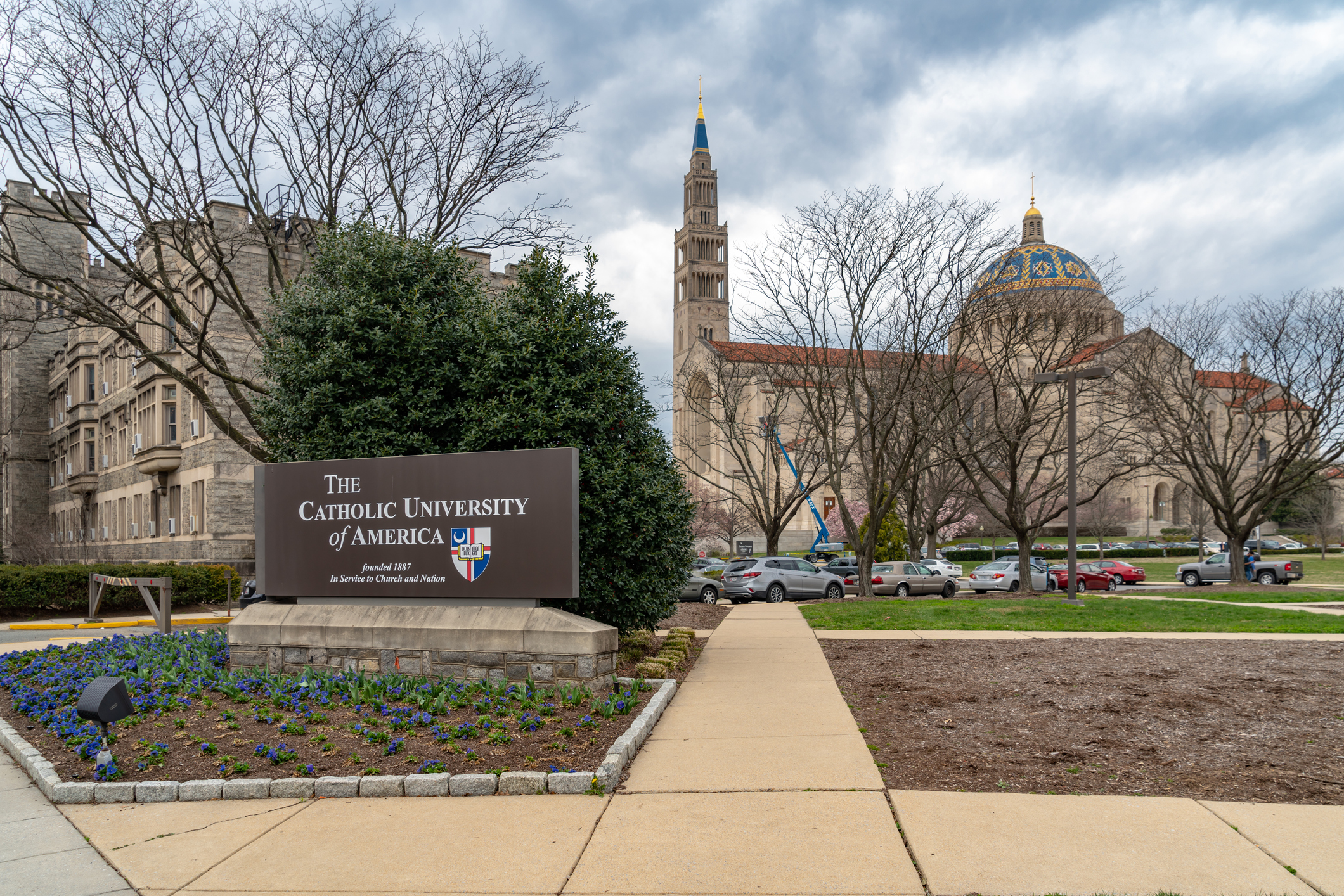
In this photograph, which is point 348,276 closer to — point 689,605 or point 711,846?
point 711,846

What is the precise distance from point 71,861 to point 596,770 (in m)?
3.09

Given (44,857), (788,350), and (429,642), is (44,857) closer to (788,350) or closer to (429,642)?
(429,642)

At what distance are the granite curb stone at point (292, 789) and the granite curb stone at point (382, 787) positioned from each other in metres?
0.38

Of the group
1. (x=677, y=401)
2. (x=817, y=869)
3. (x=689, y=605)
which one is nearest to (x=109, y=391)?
(x=689, y=605)

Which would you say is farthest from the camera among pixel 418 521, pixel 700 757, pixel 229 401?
pixel 229 401

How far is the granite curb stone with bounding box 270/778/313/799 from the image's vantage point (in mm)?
6027

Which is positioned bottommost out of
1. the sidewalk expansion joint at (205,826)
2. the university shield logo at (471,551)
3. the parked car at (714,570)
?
the parked car at (714,570)

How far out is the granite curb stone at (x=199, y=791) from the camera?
6016mm

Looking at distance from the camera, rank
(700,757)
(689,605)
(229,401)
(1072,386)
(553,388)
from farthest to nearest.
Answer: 1. (229,401)
2. (689,605)
3. (1072,386)
4. (553,388)
5. (700,757)

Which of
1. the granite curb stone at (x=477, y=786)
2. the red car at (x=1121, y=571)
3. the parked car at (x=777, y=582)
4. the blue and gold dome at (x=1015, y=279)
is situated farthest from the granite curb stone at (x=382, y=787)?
the red car at (x=1121, y=571)

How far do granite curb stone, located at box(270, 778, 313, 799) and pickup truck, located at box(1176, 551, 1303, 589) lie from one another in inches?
1334

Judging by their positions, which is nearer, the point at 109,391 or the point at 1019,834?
the point at 1019,834

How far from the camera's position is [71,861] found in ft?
16.2

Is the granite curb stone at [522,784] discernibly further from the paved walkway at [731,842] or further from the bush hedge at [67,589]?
the bush hedge at [67,589]
